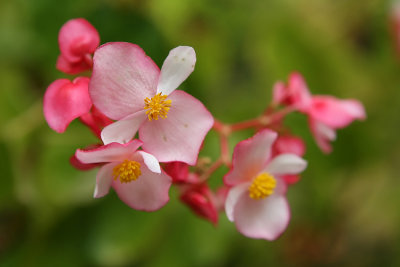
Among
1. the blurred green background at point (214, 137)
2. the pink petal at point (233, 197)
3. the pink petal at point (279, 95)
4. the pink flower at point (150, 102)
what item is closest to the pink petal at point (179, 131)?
the pink flower at point (150, 102)

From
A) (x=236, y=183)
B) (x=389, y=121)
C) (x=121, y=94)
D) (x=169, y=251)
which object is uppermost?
(x=121, y=94)

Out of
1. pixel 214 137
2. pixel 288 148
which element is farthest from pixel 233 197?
pixel 214 137

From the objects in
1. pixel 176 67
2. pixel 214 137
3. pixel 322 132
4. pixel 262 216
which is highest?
pixel 176 67

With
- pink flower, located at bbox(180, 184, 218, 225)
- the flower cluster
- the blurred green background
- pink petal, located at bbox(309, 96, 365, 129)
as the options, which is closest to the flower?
pink petal, located at bbox(309, 96, 365, 129)

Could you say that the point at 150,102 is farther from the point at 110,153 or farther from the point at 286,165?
the point at 286,165

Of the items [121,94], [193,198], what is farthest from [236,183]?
[121,94]

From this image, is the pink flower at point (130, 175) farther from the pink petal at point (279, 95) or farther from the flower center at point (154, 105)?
the pink petal at point (279, 95)

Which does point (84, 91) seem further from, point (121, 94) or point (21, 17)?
point (21, 17)
